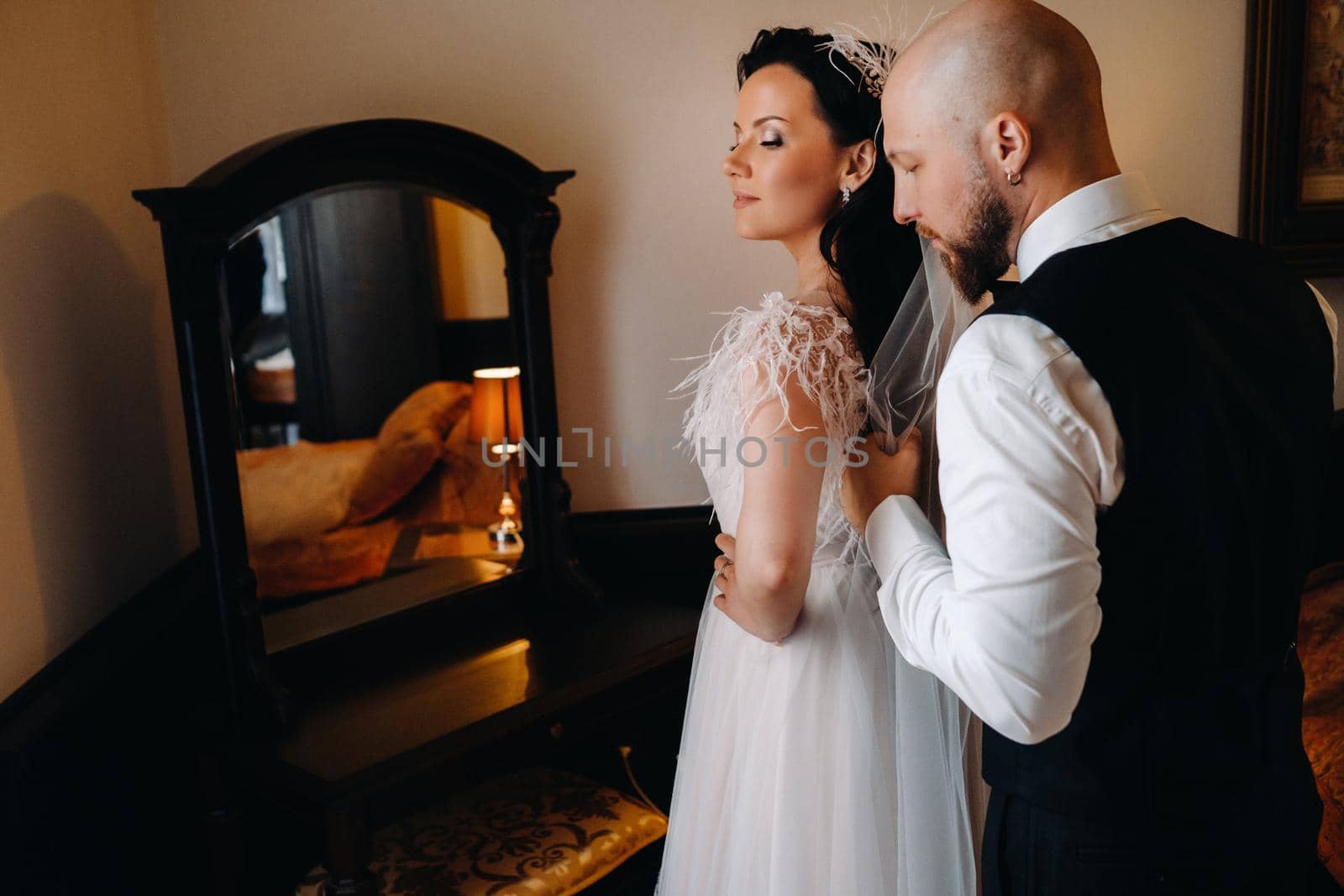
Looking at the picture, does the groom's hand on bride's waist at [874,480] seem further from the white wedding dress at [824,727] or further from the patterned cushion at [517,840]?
the patterned cushion at [517,840]

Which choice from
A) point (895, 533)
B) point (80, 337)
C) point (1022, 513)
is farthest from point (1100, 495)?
point (80, 337)

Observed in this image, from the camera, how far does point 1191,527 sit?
91cm

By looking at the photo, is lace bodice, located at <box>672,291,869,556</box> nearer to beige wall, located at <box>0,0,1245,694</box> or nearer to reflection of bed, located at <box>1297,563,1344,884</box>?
beige wall, located at <box>0,0,1245,694</box>

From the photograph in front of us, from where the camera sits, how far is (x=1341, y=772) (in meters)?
1.95

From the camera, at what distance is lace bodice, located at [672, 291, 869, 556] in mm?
1209

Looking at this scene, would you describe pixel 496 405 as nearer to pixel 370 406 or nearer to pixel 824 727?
pixel 370 406

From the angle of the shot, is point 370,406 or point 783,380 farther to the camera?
point 370,406

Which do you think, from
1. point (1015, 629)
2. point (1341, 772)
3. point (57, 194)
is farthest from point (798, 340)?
point (1341, 772)

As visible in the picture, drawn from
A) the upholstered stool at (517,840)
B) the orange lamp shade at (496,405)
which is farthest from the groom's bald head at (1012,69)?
the upholstered stool at (517,840)

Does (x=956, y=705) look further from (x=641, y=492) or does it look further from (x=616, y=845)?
(x=641, y=492)

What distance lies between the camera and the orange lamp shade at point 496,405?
1952 mm

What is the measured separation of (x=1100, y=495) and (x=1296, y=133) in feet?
6.64

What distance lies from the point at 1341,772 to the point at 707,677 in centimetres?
141

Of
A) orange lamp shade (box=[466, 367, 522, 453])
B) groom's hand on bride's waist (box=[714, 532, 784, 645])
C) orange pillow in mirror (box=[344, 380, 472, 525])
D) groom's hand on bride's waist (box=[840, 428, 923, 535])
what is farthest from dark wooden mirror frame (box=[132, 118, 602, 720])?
groom's hand on bride's waist (box=[840, 428, 923, 535])
